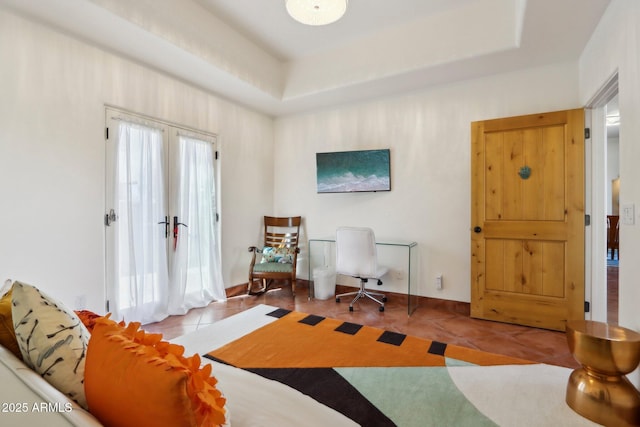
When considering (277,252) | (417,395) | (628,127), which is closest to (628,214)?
(628,127)

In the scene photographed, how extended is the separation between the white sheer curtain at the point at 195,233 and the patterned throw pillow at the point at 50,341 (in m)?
2.64

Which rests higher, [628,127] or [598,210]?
[628,127]

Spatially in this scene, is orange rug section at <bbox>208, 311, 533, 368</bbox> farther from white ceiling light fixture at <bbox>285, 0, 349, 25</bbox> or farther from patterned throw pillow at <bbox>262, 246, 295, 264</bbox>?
white ceiling light fixture at <bbox>285, 0, 349, 25</bbox>

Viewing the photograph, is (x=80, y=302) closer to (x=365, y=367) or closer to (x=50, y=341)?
(x=50, y=341)

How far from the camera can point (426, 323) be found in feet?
10.5

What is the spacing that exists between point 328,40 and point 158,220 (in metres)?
2.83

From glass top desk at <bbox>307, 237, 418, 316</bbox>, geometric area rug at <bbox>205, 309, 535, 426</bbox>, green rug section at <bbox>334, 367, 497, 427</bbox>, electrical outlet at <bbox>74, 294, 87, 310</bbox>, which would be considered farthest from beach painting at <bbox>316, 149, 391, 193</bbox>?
electrical outlet at <bbox>74, 294, 87, 310</bbox>

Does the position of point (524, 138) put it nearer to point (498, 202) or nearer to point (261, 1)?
point (498, 202)

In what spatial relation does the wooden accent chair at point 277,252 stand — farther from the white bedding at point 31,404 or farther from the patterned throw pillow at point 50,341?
the white bedding at point 31,404

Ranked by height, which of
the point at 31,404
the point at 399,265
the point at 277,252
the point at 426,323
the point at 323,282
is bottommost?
the point at 426,323

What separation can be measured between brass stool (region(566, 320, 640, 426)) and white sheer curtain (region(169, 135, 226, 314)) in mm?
3409

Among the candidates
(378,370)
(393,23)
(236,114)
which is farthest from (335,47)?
(378,370)

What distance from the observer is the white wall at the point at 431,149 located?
10.6ft

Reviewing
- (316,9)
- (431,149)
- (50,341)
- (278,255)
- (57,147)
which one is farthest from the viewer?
(278,255)
